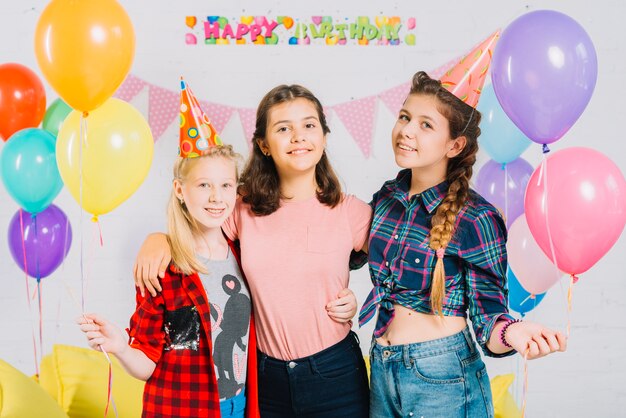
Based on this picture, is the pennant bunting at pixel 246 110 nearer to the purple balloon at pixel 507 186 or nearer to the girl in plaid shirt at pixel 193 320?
the purple balloon at pixel 507 186

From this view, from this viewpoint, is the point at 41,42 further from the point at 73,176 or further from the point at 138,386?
the point at 138,386

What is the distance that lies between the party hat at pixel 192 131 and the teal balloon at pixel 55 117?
75 cm

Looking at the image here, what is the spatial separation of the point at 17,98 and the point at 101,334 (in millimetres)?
1108

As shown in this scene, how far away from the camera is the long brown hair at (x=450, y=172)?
1.56 meters

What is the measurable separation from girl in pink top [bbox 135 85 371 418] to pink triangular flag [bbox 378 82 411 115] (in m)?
1.08

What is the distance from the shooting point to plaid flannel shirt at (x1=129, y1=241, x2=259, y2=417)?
1.58m

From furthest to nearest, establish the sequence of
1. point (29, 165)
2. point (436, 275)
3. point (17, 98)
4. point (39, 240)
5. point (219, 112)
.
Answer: point (219, 112) → point (39, 240) → point (17, 98) → point (29, 165) → point (436, 275)

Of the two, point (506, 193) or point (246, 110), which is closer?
point (506, 193)

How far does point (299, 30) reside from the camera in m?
2.82

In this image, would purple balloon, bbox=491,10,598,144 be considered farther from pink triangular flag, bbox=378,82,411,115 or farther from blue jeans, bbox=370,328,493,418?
pink triangular flag, bbox=378,82,411,115

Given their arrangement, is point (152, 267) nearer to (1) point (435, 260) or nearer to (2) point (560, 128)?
(1) point (435, 260)

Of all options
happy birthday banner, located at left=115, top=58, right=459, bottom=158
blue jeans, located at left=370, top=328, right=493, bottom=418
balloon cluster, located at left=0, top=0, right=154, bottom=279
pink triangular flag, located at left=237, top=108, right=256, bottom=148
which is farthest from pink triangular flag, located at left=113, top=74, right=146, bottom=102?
blue jeans, located at left=370, top=328, right=493, bottom=418

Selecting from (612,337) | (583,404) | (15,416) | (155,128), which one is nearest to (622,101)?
(612,337)

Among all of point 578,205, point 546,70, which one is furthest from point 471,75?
point 578,205
